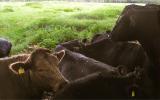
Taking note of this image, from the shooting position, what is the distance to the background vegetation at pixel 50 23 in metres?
15.4

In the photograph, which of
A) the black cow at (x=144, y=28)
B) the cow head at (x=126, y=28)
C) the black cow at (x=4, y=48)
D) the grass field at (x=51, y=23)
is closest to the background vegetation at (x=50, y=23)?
the grass field at (x=51, y=23)

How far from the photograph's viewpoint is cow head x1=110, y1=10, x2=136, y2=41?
8672 millimetres

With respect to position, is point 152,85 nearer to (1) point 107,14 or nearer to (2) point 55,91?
(2) point 55,91

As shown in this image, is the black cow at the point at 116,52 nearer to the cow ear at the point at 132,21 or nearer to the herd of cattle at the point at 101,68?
the herd of cattle at the point at 101,68

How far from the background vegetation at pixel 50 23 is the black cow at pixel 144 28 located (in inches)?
218

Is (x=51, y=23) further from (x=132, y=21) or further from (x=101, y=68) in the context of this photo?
(x=101, y=68)

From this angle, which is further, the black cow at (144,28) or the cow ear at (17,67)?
the black cow at (144,28)

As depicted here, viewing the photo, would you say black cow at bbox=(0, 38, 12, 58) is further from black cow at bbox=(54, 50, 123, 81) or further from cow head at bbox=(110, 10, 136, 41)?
cow head at bbox=(110, 10, 136, 41)

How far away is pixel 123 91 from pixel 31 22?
38.3ft

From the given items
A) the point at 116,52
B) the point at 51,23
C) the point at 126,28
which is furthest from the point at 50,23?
the point at 126,28

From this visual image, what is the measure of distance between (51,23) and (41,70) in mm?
10410

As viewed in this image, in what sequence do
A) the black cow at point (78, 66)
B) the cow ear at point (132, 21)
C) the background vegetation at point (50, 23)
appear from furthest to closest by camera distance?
1. the background vegetation at point (50, 23)
2. the cow ear at point (132, 21)
3. the black cow at point (78, 66)

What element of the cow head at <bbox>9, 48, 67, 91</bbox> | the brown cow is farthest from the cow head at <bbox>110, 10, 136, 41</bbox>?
the cow head at <bbox>9, 48, 67, 91</bbox>

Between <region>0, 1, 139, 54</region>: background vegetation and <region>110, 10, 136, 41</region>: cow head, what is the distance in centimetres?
538
